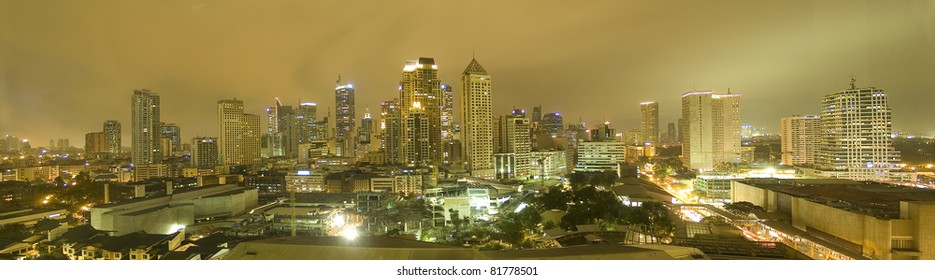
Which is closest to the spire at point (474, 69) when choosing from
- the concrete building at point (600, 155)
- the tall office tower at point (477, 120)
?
the tall office tower at point (477, 120)

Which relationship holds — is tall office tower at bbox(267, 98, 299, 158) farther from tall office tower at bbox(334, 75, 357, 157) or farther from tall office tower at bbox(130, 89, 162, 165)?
tall office tower at bbox(130, 89, 162, 165)

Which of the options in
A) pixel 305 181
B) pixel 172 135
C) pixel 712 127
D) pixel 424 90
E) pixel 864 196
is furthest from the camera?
pixel 424 90

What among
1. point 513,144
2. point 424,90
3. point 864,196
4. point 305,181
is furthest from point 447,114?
point 864,196

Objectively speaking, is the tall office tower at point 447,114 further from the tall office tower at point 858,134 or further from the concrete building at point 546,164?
the tall office tower at point 858,134

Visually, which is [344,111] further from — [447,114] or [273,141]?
[447,114]

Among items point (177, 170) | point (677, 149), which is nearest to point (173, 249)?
point (177, 170)

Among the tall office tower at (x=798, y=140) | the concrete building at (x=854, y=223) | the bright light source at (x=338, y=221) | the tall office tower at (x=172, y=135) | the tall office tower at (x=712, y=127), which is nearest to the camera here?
the concrete building at (x=854, y=223)
